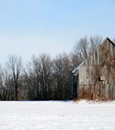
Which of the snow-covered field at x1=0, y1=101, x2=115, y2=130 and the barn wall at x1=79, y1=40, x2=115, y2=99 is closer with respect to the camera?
the snow-covered field at x1=0, y1=101, x2=115, y2=130

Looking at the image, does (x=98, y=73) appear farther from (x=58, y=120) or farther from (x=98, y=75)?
(x=58, y=120)

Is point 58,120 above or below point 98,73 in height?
below

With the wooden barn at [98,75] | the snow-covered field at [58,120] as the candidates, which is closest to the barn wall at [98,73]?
the wooden barn at [98,75]

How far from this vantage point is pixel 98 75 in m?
37.0

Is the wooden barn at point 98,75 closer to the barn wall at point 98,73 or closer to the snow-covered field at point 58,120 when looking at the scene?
the barn wall at point 98,73

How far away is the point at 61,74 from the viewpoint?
259 feet

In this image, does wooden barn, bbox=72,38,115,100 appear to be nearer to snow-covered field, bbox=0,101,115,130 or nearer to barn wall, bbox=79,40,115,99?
barn wall, bbox=79,40,115,99

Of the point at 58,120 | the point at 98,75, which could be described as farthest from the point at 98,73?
the point at 58,120

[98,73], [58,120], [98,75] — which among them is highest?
[98,73]

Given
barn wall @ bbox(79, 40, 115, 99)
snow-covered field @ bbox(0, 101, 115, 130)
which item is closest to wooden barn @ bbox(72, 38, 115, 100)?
barn wall @ bbox(79, 40, 115, 99)

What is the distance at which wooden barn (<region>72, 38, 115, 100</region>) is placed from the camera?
121 feet

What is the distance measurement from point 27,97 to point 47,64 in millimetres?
8596

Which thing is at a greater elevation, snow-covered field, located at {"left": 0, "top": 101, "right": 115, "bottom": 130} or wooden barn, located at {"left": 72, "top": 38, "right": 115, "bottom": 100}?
wooden barn, located at {"left": 72, "top": 38, "right": 115, "bottom": 100}

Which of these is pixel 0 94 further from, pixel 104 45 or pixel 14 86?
pixel 104 45
